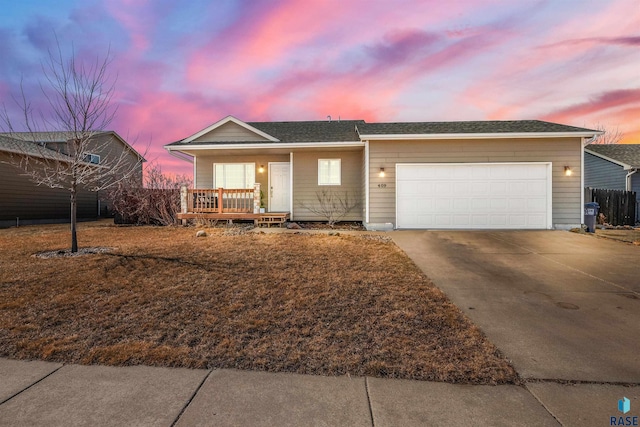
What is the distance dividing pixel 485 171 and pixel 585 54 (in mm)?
6671

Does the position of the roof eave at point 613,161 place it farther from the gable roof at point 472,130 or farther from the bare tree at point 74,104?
the bare tree at point 74,104

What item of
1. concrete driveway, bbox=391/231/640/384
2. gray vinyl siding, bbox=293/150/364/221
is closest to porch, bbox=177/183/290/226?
gray vinyl siding, bbox=293/150/364/221

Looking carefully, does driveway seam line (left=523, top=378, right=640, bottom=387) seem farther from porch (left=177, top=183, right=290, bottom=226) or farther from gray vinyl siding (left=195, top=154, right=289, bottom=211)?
gray vinyl siding (left=195, top=154, right=289, bottom=211)

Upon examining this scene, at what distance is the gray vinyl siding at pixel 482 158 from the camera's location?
9805 mm

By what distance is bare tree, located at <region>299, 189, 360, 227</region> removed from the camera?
39.9 feet

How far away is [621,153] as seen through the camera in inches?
682

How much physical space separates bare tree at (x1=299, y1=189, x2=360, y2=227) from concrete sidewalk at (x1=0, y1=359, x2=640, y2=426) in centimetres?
1004

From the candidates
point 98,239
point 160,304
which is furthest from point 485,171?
point 98,239

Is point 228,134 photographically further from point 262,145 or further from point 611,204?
point 611,204

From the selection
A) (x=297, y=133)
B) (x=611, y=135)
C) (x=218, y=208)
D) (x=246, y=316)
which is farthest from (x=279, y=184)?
(x=611, y=135)

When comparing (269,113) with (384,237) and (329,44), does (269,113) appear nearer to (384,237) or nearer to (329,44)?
(329,44)

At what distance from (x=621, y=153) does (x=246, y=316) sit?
2321 cm

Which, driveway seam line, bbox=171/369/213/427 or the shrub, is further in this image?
the shrub

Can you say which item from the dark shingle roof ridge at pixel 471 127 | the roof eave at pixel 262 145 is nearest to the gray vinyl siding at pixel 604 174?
the dark shingle roof ridge at pixel 471 127
